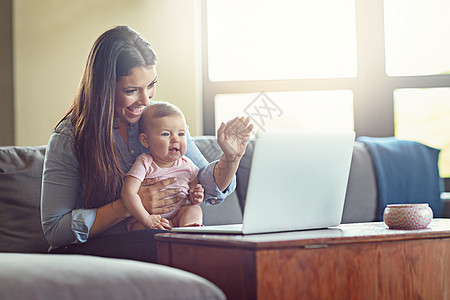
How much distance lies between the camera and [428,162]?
2611 millimetres

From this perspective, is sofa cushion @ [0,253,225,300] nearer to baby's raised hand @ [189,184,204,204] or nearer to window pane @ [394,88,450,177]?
baby's raised hand @ [189,184,204,204]

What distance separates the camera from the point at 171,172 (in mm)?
1654

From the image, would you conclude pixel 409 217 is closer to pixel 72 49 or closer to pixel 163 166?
pixel 163 166

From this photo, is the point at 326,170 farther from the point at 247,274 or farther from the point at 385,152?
the point at 385,152

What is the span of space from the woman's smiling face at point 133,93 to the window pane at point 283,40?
162 centimetres

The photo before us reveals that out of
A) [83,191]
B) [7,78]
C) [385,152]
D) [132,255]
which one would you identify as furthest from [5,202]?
[385,152]

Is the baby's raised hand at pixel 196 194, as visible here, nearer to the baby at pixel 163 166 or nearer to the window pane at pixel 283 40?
the baby at pixel 163 166

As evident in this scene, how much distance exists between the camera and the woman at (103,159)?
1.60 m

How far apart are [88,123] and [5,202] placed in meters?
0.66

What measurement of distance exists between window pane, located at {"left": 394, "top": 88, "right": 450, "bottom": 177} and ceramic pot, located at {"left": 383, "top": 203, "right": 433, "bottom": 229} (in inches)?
78.7

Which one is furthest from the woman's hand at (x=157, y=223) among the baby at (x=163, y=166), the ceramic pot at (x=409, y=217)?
the ceramic pot at (x=409, y=217)

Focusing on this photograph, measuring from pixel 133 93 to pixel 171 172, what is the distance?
251 millimetres

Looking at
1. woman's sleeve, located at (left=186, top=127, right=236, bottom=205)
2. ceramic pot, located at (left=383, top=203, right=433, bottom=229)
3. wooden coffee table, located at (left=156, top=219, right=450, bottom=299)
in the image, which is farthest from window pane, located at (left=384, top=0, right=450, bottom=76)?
wooden coffee table, located at (left=156, top=219, right=450, bottom=299)

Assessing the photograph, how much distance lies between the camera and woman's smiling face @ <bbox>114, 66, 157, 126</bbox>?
1.66 metres
